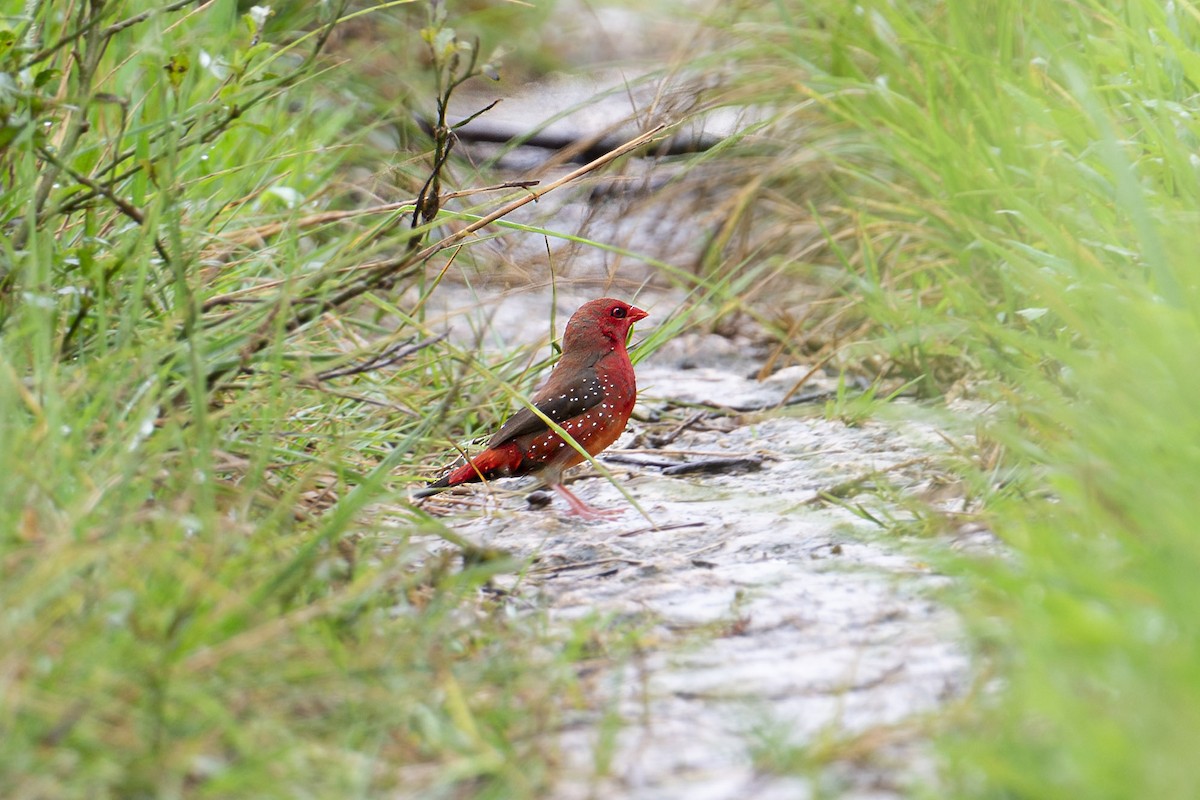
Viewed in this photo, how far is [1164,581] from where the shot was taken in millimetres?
1795

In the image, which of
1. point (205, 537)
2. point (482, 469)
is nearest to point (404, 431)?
point (482, 469)

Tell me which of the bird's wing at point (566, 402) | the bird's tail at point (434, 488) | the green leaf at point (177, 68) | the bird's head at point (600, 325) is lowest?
the bird's tail at point (434, 488)

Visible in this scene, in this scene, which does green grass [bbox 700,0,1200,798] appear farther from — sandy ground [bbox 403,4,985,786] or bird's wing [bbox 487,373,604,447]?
bird's wing [bbox 487,373,604,447]

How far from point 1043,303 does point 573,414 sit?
1302 mm

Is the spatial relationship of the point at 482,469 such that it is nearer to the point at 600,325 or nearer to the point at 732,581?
the point at 600,325

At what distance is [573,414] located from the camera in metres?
3.76

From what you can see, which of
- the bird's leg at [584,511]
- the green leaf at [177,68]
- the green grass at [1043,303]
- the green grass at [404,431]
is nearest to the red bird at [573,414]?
the bird's leg at [584,511]

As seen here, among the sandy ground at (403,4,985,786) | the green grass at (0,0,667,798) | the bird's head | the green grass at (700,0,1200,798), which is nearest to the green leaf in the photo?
the green grass at (0,0,667,798)

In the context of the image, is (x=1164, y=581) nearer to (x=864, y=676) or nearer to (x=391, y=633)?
(x=864, y=676)

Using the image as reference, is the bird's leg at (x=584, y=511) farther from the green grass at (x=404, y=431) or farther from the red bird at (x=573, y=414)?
the green grass at (x=404, y=431)

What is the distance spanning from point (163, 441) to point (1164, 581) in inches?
64.0

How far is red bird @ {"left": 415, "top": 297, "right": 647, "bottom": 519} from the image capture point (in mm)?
3639

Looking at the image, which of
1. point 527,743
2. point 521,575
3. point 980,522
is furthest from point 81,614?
point 980,522

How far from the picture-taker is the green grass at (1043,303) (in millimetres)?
1694
